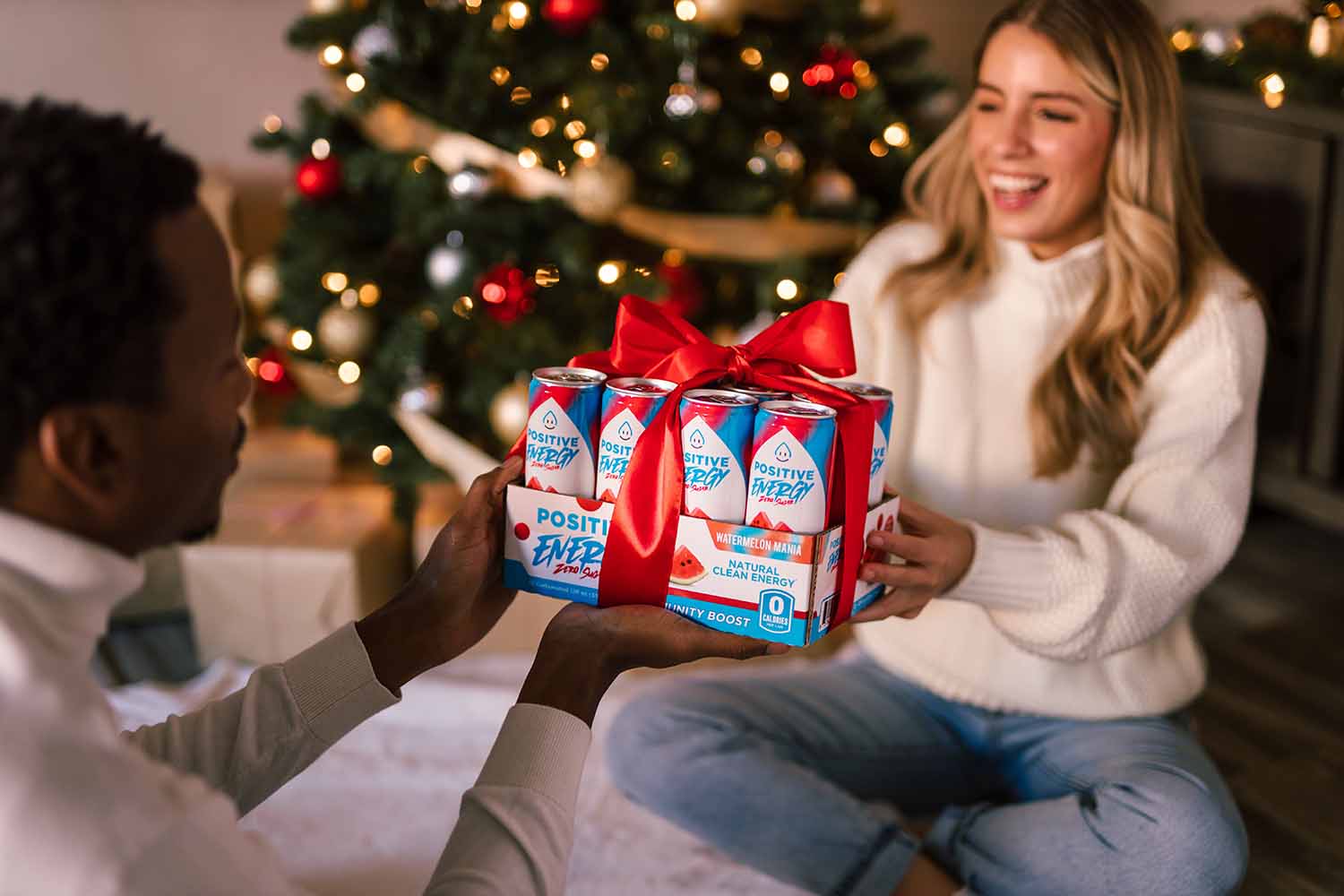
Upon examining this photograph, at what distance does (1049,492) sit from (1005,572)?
0.69 ft

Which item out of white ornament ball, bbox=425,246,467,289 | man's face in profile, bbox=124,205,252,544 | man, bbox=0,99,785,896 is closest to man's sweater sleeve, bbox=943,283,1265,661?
man, bbox=0,99,785,896

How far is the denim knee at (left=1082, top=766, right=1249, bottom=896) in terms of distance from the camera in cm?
115

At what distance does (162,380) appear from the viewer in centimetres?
66

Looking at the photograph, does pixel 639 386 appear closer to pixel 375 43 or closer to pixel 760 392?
pixel 760 392

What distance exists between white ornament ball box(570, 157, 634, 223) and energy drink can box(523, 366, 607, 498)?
35.2 inches

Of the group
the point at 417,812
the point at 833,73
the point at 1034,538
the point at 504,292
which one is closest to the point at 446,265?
the point at 504,292

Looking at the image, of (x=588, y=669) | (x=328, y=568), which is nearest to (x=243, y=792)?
(x=588, y=669)

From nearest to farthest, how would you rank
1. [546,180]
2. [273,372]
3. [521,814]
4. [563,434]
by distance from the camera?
[521,814], [563,434], [546,180], [273,372]

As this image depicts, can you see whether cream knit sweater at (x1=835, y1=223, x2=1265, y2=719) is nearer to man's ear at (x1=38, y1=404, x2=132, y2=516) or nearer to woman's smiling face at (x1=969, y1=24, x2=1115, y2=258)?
woman's smiling face at (x1=969, y1=24, x2=1115, y2=258)

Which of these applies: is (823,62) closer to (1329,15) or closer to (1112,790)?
(1329,15)

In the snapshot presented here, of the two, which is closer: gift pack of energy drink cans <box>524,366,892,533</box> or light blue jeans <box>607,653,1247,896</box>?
gift pack of energy drink cans <box>524,366,892,533</box>

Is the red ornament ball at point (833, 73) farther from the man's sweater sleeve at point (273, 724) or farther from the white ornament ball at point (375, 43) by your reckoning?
the man's sweater sleeve at point (273, 724)

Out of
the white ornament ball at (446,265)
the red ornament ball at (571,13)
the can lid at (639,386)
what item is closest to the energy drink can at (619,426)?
the can lid at (639,386)

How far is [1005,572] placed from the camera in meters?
1.18
